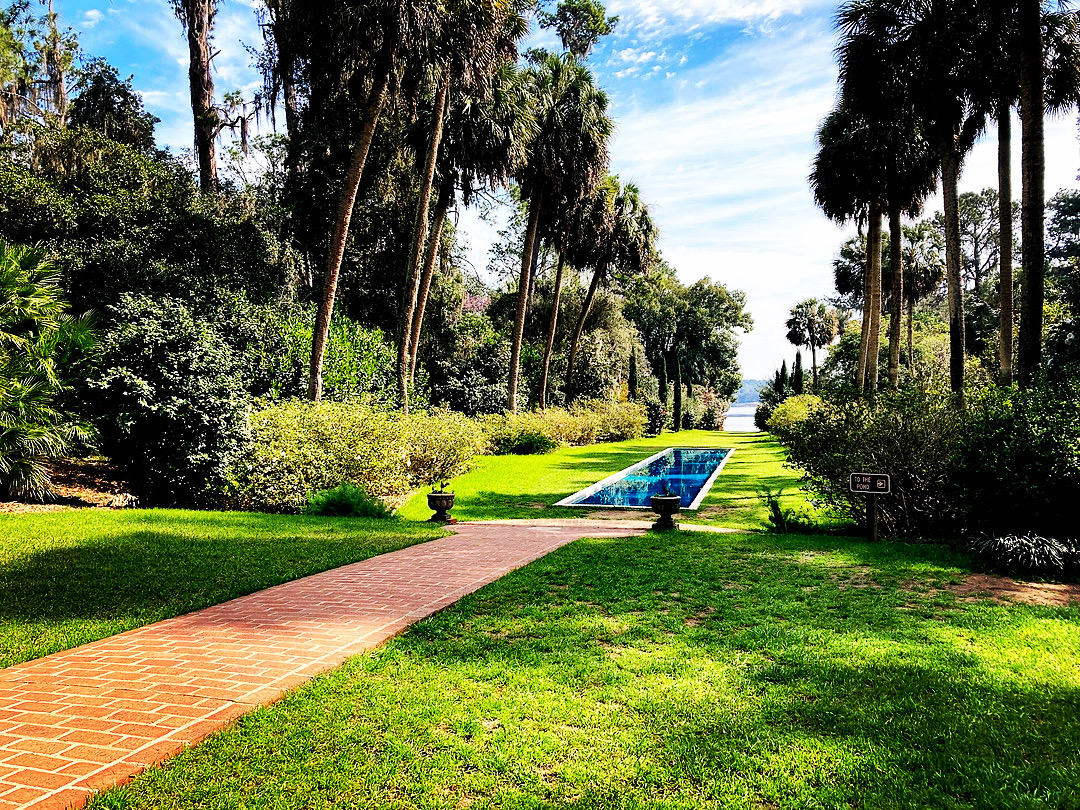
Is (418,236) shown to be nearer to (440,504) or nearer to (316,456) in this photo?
(316,456)

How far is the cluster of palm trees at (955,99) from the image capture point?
9.80 metres

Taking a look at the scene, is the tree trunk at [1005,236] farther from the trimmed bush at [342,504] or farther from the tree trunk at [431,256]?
the tree trunk at [431,256]

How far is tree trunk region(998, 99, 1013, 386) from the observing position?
11586 mm

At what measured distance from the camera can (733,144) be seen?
41.6 feet

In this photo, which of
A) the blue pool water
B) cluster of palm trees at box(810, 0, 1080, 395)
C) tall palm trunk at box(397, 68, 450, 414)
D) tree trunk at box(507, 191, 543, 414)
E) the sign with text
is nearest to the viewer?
the sign with text

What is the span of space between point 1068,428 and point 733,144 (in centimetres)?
807

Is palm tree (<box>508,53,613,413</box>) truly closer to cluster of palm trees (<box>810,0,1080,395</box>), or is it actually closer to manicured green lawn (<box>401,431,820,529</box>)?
manicured green lawn (<box>401,431,820,529</box>)

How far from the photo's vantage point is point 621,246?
33.2m

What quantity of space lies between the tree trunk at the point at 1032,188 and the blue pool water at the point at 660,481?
6.31 metres

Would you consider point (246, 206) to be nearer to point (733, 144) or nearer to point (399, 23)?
point (399, 23)

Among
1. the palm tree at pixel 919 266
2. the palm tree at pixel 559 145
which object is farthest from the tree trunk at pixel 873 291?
the palm tree at pixel 919 266

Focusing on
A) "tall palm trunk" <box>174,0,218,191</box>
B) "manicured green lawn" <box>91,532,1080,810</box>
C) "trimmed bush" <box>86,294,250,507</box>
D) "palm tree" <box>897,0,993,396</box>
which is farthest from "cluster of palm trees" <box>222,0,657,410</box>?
"manicured green lawn" <box>91,532,1080,810</box>

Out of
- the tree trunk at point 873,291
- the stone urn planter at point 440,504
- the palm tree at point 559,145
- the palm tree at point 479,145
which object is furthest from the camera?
the palm tree at point 559,145

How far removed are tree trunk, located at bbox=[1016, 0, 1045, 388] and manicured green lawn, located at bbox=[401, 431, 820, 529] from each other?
4.79 metres
